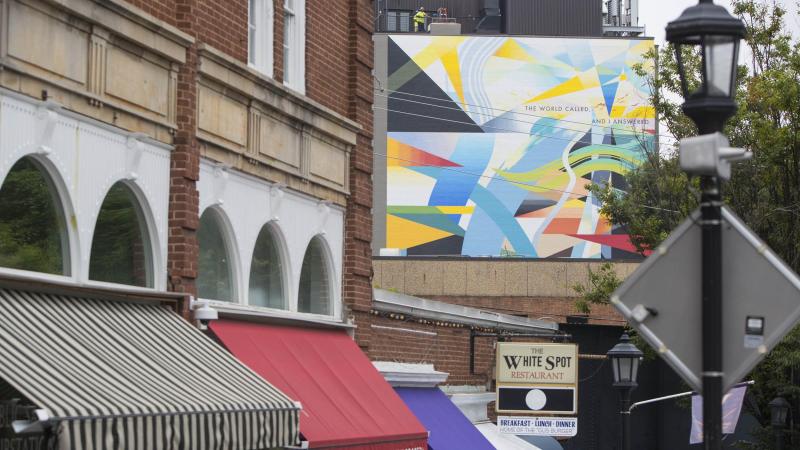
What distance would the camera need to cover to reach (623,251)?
64500 millimetres

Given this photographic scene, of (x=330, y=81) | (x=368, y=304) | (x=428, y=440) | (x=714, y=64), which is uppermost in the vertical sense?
(x=330, y=81)

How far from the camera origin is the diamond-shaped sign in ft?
22.4

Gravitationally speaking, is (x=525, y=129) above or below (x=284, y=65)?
above

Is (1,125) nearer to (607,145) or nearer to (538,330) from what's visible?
(538,330)

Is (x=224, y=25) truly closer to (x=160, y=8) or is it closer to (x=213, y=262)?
(x=160, y=8)

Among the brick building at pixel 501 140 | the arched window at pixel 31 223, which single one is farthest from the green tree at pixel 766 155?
the brick building at pixel 501 140

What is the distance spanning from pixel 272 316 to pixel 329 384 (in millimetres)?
1070

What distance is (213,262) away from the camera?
16438 mm

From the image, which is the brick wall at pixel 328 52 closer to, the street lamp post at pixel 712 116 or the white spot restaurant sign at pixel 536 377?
the white spot restaurant sign at pixel 536 377

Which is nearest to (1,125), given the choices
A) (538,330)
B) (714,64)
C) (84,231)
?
(84,231)

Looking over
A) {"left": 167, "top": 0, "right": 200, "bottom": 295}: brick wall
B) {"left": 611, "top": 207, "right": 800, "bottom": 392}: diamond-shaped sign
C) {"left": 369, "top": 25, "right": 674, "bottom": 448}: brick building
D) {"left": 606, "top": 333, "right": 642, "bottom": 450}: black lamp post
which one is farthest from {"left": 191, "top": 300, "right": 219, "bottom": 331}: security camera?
{"left": 369, "top": 25, "right": 674, "bottom": 448}: brick building

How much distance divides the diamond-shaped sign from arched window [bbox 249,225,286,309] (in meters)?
10.8

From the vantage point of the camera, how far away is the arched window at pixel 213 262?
1608 centimetres

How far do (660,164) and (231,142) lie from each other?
58.2ft
